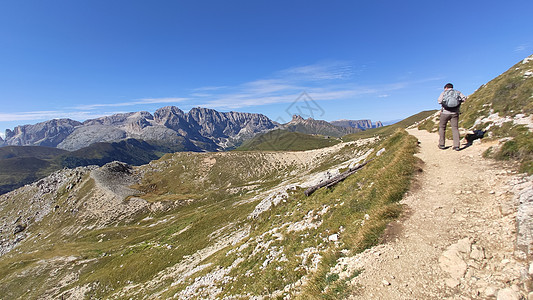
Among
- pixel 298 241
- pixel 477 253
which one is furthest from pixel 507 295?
pixel 298 241

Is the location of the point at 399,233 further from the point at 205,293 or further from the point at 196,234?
the point at 196,234

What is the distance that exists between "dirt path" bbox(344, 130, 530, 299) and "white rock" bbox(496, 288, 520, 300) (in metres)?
0.02

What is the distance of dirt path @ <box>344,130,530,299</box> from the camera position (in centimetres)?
589

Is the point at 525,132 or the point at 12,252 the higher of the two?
the point at 525,132

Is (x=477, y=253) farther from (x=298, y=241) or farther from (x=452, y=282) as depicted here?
(x=298, y=241)

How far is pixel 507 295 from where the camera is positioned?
5.01m

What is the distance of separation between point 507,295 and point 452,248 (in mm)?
2256

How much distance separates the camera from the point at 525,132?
1284 centimetres

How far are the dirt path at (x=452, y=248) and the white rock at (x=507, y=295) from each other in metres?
0.02

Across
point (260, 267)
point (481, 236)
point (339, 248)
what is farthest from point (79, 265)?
point (481, 236)

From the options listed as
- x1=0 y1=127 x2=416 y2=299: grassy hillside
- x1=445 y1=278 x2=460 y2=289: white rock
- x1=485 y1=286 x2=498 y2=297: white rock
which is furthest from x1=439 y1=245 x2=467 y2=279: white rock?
x1=0 y1=127 x2=416 y2=299: grassy hillside

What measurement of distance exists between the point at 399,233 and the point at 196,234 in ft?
129

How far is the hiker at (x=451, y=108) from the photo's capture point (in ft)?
51.0

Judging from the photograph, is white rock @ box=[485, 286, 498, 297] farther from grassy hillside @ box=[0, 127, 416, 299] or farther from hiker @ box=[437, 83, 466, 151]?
hiker @ box=[437, 83, 466, 151]
